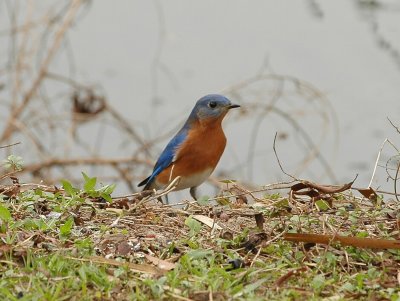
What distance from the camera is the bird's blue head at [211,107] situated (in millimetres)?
7887

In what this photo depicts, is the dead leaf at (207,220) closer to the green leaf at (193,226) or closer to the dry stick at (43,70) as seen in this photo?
the green leaf at (193,226)

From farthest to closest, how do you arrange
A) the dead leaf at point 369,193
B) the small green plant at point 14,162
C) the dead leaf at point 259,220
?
the dead leaf at point 369,193
the small green plant at point 14,162
the dead leaf at point 259,220

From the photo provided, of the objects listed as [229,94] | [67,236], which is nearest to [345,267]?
[67,236]

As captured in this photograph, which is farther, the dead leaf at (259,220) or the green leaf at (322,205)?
the green leaf at (322,205)

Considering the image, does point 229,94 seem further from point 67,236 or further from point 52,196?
point 67,236

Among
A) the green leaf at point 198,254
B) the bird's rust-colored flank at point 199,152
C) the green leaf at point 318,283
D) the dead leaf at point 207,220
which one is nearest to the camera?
the green leaf at point 318,283

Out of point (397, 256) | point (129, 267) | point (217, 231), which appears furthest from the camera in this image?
point (217, 231)

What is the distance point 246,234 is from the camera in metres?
5.08

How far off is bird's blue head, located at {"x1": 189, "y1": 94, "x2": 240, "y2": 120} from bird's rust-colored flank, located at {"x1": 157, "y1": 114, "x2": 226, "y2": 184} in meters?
0.07

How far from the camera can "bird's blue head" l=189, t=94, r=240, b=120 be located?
25.9ft

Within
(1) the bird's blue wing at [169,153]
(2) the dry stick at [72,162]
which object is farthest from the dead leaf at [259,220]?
(2) the dry stick at [72,162]

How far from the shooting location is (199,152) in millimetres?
7719

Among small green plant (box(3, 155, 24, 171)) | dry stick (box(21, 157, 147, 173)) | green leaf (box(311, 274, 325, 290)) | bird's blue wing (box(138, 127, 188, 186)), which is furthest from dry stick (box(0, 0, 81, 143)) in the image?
green leaf (box(311, 274, 325, 290))

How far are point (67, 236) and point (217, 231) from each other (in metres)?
0.79
